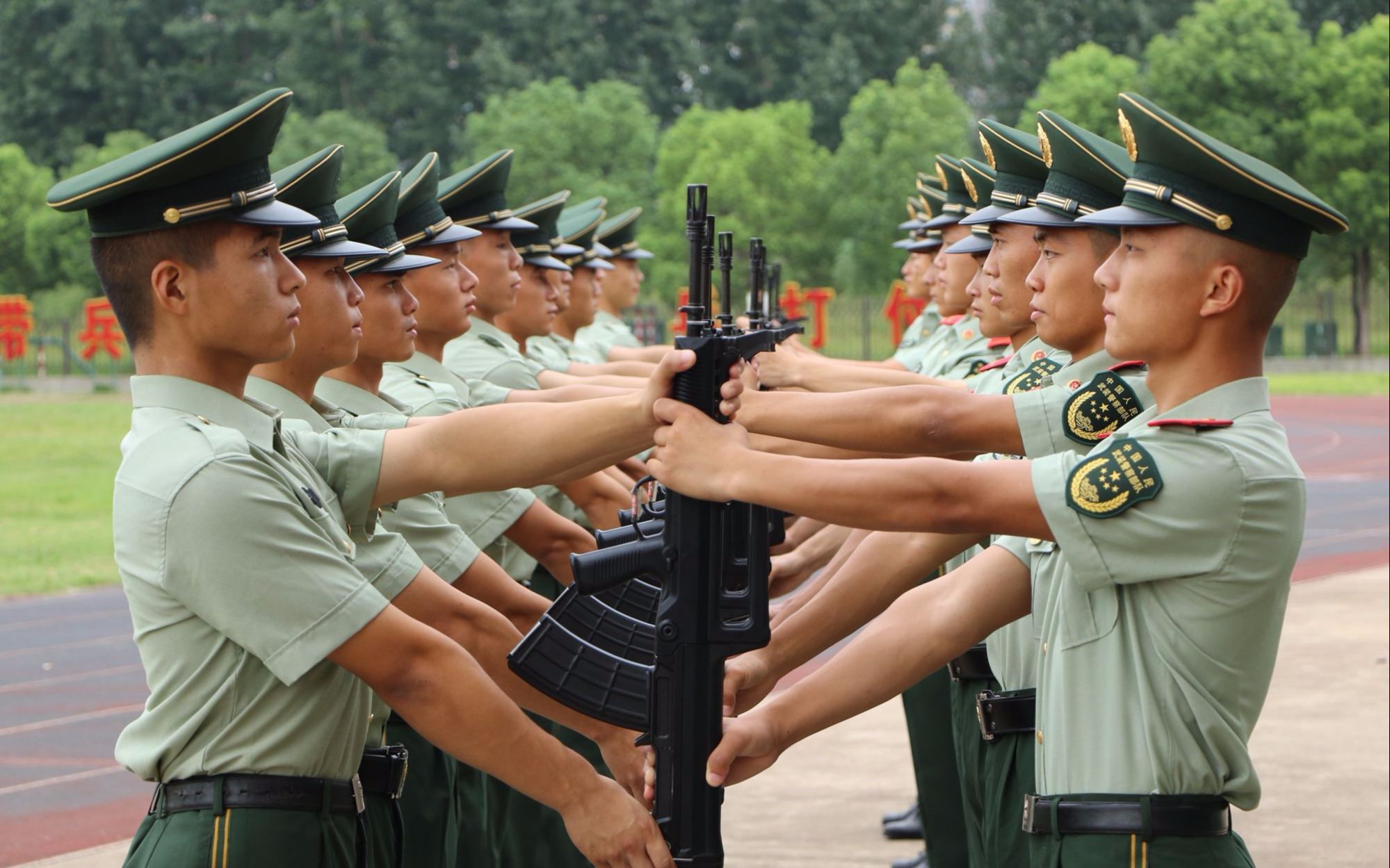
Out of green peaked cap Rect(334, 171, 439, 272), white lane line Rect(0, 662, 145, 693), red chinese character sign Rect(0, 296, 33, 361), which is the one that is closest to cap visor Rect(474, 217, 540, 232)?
green peaked cap Rect(334, 171, 439, 272)

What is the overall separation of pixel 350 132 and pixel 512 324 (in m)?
39.9

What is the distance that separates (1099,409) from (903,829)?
377cm

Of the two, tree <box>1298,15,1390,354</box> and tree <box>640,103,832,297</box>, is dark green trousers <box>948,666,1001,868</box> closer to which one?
tree <box>640,103,832,297</box>

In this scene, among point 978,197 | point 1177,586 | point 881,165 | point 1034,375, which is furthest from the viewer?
point 881,165

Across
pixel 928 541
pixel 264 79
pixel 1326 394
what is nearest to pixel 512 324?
pixel 928 541

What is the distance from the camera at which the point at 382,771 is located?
391cm

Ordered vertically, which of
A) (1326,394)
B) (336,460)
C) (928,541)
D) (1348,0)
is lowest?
(1326,394)

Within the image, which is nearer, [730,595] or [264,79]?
[730,595]

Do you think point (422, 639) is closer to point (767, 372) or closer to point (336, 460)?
point (336, 460)

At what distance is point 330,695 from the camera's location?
3.16 meters

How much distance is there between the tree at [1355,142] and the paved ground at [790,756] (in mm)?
29732

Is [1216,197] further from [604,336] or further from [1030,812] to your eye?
[604,336]

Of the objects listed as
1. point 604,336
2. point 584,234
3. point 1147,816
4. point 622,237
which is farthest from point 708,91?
point 1147,816

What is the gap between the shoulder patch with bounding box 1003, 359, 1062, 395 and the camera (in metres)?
4.50
